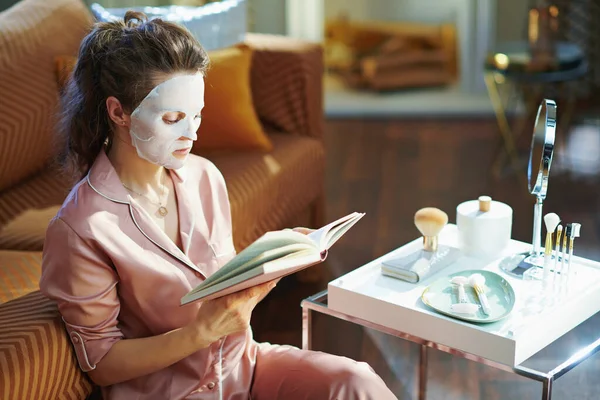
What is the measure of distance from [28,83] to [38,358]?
4.20ft

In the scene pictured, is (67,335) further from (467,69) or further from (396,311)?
(467,69)

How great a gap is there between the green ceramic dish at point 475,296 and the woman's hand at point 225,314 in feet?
1.24

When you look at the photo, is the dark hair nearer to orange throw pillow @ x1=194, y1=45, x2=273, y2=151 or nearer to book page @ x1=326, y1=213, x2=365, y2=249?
book page @ x1=326, y1=213, x2=365, y2=249

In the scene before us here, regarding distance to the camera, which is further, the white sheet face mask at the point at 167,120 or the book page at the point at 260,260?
the white sheet face mask at the point at 167,120

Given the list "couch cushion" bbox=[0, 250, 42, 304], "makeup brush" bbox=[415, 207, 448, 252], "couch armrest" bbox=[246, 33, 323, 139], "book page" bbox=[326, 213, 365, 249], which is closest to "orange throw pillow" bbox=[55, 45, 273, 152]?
"couch armrest" bbox=[246, 33, 323, 139]

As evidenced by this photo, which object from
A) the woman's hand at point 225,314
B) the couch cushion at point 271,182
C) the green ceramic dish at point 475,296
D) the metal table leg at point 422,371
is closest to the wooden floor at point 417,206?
the metal table leg at point 422,371

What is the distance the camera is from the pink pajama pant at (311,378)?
5.12 feet

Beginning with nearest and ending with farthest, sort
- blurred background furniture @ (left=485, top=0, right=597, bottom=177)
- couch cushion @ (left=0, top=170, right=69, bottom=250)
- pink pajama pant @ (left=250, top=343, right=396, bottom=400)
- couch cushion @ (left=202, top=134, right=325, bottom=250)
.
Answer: pink pajama pant @ (left=250, top=343, right=396, bottom=400) → couch cushion @ (left=0, top=170, right=69, bottom=250) → couch cushion @ (left=202, top=134, right=325, bottom=250) → blurred background furniture @ (left=485, top=0, right=597, bottom=177)

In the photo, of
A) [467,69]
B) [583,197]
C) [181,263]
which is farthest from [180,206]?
[467,69]

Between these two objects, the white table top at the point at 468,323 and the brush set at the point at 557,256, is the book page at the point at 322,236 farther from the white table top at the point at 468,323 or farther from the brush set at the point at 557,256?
the brush set at the point at 557,256

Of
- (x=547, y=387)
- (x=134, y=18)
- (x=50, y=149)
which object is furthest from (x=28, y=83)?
(x=547, y=387)

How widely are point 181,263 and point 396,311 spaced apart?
42cm

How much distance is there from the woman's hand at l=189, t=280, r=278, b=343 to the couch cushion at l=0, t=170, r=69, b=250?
0.94m

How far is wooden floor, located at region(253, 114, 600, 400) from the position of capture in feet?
7.96
